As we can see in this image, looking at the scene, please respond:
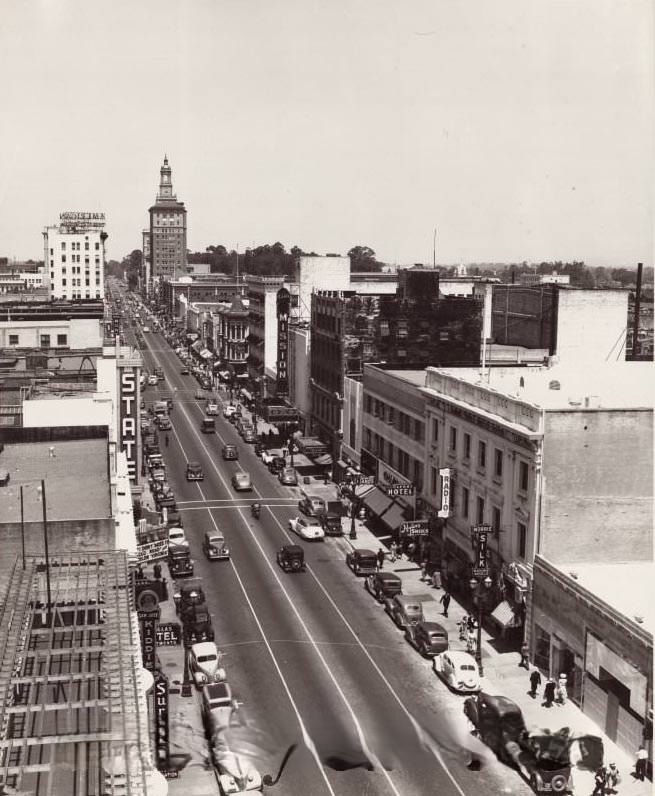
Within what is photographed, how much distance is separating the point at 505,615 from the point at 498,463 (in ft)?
22.6

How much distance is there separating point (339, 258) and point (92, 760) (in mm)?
85554

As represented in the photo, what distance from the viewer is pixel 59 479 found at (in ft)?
145

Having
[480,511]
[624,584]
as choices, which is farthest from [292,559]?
[624,584]

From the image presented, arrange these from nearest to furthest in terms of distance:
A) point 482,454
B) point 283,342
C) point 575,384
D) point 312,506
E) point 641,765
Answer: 1. point 641,765
2. point 482,454
3. point 575,384
4. point 312,506
5. point 283,342

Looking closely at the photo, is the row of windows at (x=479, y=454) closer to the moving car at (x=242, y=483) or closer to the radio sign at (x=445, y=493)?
the radio sign at (x=445, y=493)

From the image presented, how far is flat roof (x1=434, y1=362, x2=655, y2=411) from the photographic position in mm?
43000

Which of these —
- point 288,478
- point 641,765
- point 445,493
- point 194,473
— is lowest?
point 288,478

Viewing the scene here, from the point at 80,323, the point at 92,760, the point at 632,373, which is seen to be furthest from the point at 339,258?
the point at 92,760

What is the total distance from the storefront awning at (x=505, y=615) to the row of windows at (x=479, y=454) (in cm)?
517

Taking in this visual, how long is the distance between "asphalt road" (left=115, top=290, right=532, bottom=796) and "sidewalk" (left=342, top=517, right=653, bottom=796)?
2186 millimetres

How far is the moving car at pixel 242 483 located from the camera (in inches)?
2872

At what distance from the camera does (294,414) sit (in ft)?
319

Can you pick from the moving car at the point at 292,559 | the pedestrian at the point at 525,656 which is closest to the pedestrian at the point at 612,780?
the pedestrian at the point at 525,656

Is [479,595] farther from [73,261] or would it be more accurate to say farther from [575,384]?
[73,261]
